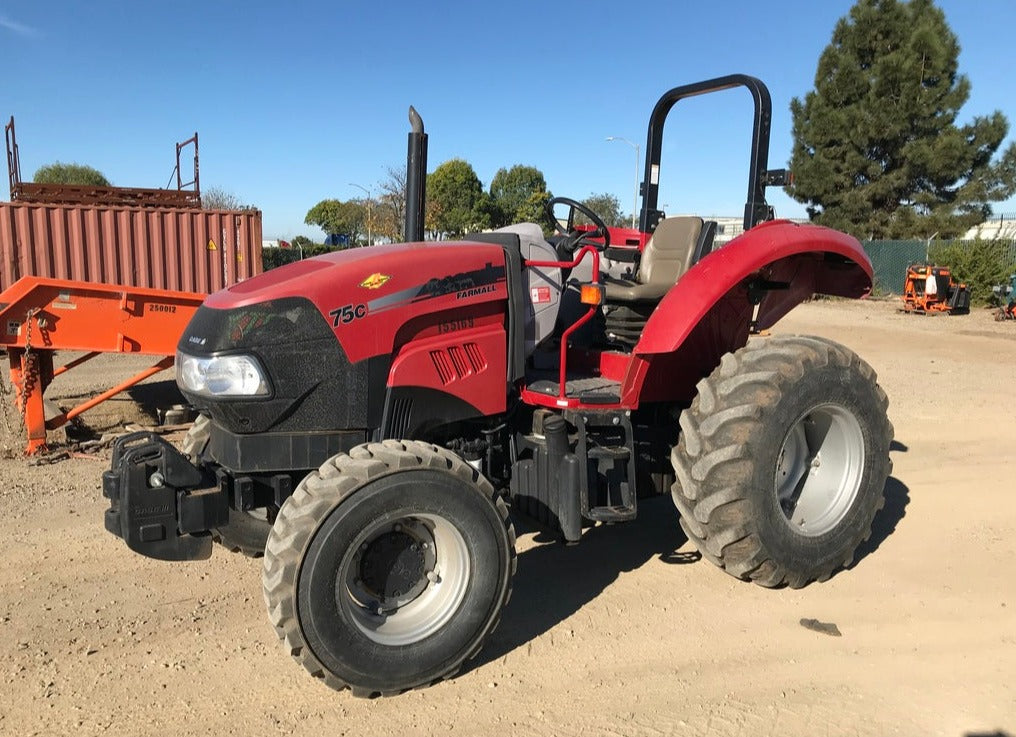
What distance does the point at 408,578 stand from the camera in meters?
3.13

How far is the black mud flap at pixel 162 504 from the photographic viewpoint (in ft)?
9.73

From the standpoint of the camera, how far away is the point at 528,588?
3982 millimetres

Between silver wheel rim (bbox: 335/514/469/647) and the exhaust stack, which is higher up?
the exhaust stack

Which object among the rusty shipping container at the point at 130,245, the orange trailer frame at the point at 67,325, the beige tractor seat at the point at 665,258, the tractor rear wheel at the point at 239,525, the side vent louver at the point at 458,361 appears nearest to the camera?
the side vent louver at the point at 458,361

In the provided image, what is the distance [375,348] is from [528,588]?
4.94ft

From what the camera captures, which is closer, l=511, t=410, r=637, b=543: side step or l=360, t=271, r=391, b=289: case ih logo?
l=360, t=271, r=391, b=289: case ih logo

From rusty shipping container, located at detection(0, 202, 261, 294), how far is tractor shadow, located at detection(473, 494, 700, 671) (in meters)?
8.31

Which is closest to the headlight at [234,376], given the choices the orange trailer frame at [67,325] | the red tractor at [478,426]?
the red tractor at [478,426]

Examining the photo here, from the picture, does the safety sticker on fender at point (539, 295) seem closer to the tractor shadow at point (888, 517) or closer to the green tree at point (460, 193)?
the tractor shadow at point (888, 517)

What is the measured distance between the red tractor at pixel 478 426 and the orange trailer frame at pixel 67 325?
3020 millimetres

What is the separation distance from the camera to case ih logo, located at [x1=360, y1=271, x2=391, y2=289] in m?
3.21

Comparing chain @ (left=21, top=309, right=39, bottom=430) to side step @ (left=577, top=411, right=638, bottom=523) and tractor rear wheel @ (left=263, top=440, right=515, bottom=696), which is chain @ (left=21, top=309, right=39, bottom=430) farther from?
side step @ (left=577, top=411, right=638, bottom=523)

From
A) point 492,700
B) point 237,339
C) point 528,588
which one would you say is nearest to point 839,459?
point 528,588

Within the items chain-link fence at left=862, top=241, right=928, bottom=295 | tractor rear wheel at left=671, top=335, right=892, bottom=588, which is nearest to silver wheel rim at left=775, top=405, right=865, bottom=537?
tractor rear wheel at left=671, top=335, right=892, bottom=588
